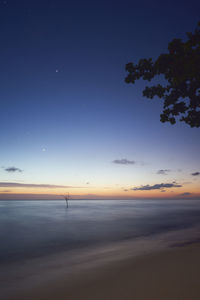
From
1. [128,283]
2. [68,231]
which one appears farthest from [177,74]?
[68,231]

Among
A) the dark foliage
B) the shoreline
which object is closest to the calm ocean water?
the shoreline

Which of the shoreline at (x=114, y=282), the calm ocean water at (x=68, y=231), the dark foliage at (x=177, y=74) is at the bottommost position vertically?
the calm ocean water at (x=68, y=231)

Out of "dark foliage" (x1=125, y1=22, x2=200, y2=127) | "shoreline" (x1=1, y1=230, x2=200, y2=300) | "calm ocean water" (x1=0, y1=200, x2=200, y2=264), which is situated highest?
"dark foliage" (x1=125, y1=22, x2=200, y2=127)

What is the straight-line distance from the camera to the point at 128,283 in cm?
601

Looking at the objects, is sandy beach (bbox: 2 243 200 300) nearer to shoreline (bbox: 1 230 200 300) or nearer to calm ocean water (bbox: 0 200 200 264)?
shoreline (bbox: 1 230 200 300)

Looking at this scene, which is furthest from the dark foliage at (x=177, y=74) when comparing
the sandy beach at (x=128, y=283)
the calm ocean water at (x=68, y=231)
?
the calm ocean water at (x=68, y=231)

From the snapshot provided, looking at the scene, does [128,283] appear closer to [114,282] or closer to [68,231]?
[114,282]

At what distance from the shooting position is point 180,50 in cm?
675

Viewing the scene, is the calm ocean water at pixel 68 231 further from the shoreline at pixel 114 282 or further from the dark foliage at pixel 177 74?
the dark foliage at pixel 177 74

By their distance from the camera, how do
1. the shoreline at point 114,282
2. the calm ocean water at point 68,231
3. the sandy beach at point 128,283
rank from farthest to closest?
the calm ocean water at point 68,231, the shoreline at point 114,282, the sandy beach at point 128,283

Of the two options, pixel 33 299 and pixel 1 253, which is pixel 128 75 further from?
pixel 1 253

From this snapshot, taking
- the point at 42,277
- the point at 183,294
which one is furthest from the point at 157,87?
Answer: the point at 42,277

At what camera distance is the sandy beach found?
5.23 metres

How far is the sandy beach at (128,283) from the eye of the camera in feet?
17.2
